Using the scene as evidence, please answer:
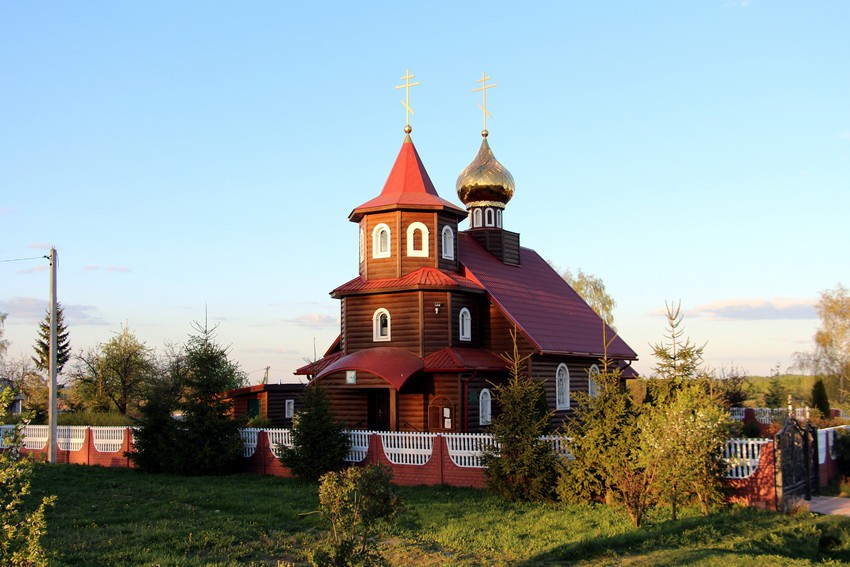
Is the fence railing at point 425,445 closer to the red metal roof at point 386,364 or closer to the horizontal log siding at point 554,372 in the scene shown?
the red metal roof at point 386,364

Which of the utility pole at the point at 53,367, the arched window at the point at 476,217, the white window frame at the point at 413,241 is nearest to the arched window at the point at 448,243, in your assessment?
the white window frame at the point at 413,241

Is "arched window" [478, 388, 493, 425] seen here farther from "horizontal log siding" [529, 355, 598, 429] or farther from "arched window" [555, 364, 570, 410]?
"arched window" [555, 364, 570, 410]

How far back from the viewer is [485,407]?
72.4 feet

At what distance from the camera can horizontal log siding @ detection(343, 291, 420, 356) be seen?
21.9 metres

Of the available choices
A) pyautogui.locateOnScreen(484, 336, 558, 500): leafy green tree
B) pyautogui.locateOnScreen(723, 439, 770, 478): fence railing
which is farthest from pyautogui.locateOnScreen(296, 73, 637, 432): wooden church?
pyautogui.locateOnScreen(723, 439, 770, 478): fence railing

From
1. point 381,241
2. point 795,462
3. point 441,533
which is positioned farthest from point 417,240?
point 441,533

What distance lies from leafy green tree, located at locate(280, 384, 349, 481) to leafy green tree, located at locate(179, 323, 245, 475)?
70.4 inches

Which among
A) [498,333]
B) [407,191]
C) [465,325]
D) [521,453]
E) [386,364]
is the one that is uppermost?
[407,191]

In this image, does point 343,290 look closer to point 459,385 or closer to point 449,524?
point 459,385

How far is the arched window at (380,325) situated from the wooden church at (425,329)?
3 centimetres

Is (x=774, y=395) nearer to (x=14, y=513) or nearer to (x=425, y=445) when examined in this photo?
(x=425, y=445)

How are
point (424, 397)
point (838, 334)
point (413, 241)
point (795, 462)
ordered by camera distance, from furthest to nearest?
point (838, 334), point (413, 241), point (424, 397), point (795, 462)

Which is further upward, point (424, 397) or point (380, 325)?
point (380, 325)

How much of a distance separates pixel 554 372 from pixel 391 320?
5.79 metres
